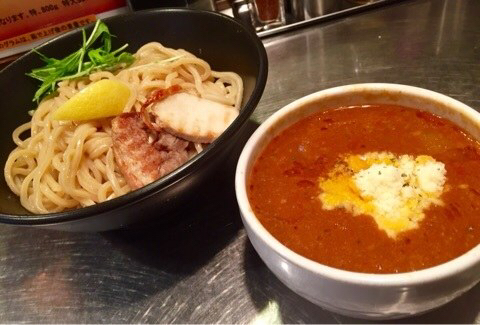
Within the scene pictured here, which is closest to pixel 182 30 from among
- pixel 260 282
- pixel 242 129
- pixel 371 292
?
pixel 242 129

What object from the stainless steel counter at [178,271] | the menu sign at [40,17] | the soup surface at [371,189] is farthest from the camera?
the menu sign at [40,17]

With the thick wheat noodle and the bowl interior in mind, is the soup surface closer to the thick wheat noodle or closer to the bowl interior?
the bowl interior

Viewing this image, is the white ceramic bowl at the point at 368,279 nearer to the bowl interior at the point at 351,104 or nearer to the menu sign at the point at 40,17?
the bowl interior at the point at 351,104

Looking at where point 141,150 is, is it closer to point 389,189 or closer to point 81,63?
point 81,63

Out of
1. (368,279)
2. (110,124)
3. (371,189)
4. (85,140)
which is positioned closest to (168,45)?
(110,124)

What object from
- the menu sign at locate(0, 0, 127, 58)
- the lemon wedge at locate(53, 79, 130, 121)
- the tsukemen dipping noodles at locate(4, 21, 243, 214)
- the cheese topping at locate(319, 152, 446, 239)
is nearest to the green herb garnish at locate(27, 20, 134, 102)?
the tsukemen dipping noodles at locate(4, 21, 243, 214)

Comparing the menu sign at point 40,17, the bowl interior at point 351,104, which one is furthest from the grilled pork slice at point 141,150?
the menu sign at point 40,17
